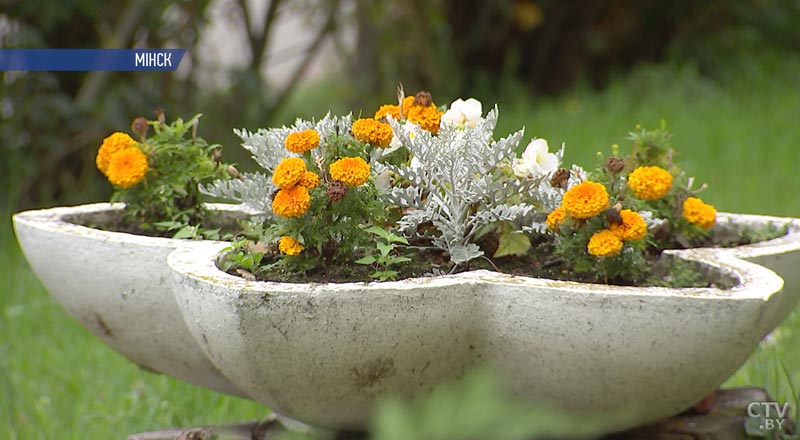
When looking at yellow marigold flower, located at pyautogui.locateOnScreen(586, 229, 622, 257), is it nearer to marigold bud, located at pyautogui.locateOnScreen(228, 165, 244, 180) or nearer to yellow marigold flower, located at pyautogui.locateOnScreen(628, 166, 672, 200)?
yellow marigold flower, located at pyautogui.locateOnScreen(628, 166, 672, 200)

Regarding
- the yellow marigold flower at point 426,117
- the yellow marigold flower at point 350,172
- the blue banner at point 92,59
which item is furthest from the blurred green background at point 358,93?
the yellow marigold flower at point 350,172

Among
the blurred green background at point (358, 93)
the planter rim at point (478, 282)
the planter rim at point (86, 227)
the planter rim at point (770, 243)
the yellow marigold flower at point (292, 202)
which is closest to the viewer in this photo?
the planter rim at point (478, 282)

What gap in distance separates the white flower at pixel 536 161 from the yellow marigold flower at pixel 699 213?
1.24 ft

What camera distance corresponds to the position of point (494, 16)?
827 centimetres

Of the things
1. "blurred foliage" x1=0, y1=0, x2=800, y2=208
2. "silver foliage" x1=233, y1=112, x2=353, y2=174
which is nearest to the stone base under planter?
"silver foliage" x1=233, y1=112, x2=353, y2=174

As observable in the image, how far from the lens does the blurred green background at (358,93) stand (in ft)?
11.6

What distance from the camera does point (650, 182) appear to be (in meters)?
2.27

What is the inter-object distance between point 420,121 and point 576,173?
1.27 ft

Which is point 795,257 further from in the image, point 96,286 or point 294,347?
point 96,286

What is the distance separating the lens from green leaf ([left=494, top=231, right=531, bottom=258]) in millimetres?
2271

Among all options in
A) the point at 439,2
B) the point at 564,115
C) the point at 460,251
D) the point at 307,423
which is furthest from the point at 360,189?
the point at 439,2

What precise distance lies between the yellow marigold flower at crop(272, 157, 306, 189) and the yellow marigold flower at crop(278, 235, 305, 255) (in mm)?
125

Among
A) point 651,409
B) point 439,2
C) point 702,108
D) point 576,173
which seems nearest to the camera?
point 651,409

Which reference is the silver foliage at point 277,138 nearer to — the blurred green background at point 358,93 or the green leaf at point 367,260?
the green leaf at point 367,260
